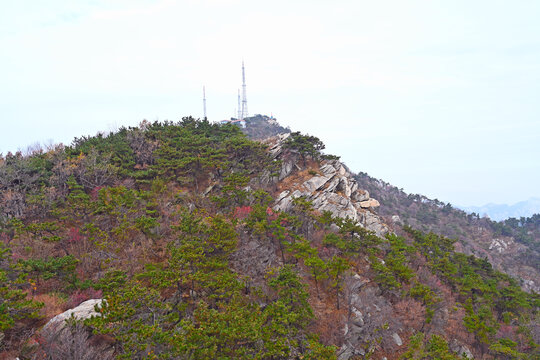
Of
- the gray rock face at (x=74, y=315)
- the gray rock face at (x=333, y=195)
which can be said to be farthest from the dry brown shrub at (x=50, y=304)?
the gray rock face at (x=333, y=195)

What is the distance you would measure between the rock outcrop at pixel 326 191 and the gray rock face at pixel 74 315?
17.3m

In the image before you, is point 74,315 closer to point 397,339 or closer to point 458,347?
point 397,339

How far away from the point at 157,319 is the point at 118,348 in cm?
159

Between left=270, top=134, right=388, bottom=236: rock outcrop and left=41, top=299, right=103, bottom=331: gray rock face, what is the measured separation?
17.3 meters

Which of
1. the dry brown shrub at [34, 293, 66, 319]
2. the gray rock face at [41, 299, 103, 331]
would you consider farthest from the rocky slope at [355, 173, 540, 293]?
the dry brown shrub at [34, 293, 66, 319]

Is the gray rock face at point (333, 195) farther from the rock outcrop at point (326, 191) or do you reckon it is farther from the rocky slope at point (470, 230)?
the rocky slope at point (470, 230)

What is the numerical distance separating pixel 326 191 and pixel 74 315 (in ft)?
78.1

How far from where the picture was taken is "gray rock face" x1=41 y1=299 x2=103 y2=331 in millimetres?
9859

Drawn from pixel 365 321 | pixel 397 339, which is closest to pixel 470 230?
pixel 397 339

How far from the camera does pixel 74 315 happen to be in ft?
34.7

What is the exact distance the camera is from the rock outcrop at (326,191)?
27.6m

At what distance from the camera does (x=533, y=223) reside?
260ft

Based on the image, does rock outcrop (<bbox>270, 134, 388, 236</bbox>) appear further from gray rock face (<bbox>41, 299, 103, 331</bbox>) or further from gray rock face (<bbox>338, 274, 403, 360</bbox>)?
gray rock face (<bbox>41, 299, 103, 331</bbox>)

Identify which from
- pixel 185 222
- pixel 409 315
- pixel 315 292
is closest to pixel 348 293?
pixel 315 292
